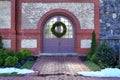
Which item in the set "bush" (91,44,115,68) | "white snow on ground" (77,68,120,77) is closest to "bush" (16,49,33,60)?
"bush" (91,44,115,68)

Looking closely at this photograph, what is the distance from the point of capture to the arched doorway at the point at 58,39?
71.6 feet

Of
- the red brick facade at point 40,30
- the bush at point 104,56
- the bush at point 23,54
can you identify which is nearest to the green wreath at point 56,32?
the red brick facade at point 40,30

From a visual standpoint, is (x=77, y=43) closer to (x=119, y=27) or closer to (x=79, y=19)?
(x=79, y=19)

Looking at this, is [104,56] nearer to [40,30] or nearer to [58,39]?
[58,39]

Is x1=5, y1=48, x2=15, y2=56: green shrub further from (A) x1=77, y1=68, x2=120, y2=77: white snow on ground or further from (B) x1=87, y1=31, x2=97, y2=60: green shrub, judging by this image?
(A) x1=77, y1=68, x2=120, y2=77: white snow on ground

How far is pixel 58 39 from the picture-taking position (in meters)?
21.9

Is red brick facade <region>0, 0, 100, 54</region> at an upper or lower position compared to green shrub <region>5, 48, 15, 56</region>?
upper

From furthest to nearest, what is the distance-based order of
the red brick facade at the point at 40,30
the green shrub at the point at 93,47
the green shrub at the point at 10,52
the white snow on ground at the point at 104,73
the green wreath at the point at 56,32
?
the green wreath at the point at 56,32 < the red brick facade at the point at 40,30 < the green shrub at the point at 93,47 < the green shrub at the point at 10,52 < the white snow on ground at the point at 104,73

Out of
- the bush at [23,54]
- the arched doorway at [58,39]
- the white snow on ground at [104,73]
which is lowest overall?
the white snow on ground at [104,73]

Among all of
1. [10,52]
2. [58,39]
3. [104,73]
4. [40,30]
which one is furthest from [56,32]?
[104,73]

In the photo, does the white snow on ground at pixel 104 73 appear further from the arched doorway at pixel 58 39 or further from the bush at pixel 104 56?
the arched doorway at pixel 58 39

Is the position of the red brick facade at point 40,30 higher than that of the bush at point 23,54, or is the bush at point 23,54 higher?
the red brick facade at point 40,30

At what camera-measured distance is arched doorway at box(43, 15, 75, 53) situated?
21.8m

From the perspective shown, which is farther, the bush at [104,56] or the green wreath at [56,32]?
the green wreath at [56,32]
